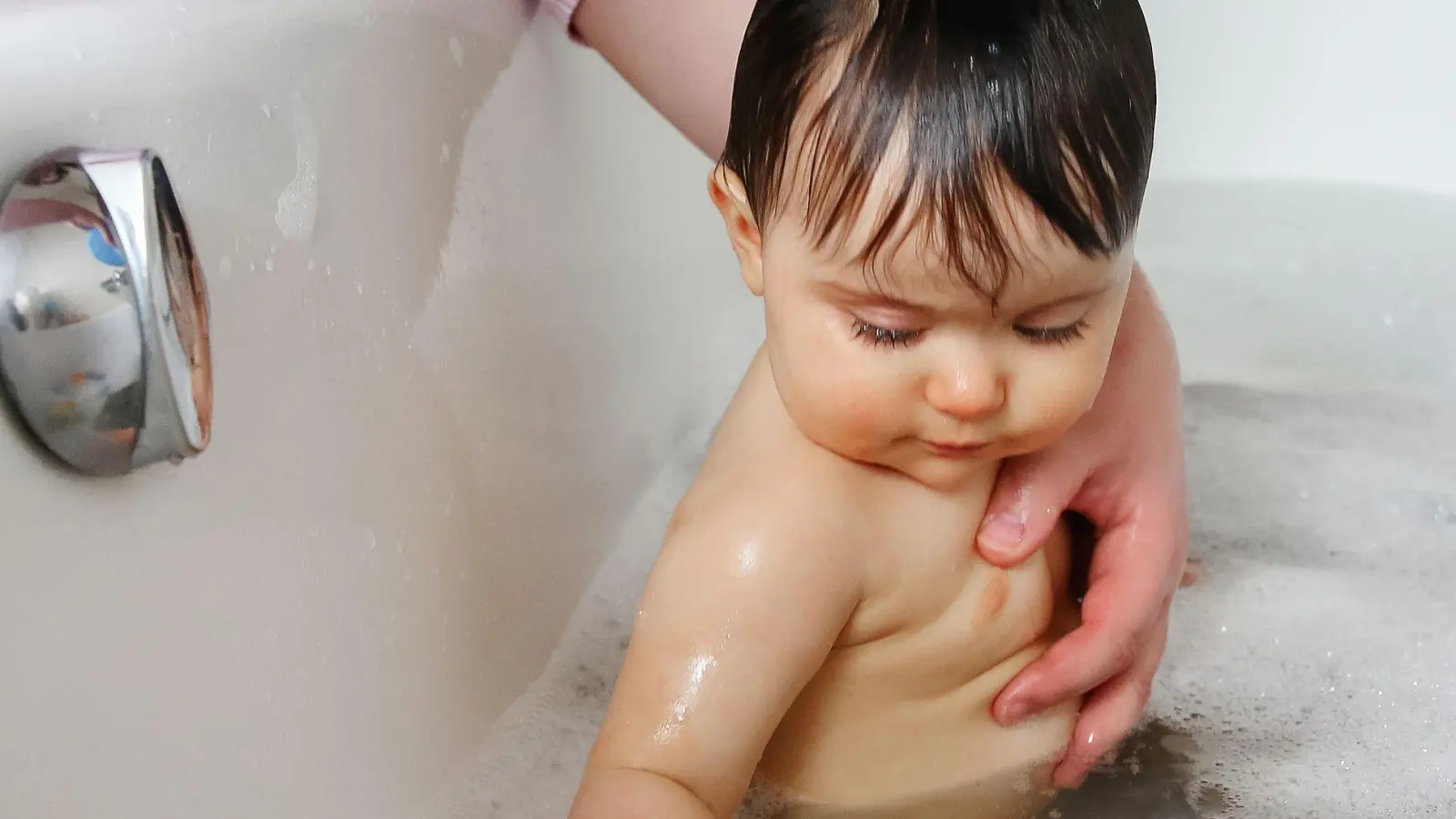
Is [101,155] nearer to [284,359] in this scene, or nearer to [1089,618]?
[284,359]

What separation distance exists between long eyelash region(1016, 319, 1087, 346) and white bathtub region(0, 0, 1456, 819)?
Result: 32 centimetres

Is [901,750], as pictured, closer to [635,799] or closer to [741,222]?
[635,799]

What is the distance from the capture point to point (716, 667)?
23.1 inches

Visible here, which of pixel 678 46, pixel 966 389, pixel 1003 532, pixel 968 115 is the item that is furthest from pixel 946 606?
pixel 678 46

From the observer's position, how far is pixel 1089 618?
2.30 ft

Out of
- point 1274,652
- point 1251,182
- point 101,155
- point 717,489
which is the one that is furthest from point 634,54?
point 1251,182

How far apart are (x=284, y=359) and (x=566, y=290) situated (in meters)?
0.31

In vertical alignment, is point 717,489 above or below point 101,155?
below

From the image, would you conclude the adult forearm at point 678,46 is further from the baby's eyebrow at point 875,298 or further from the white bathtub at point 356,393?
the baby's eyebrow at point 875,298

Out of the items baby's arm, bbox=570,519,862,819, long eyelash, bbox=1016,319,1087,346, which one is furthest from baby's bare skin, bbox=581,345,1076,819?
long eyelash, bbox=1016,319,1087,346

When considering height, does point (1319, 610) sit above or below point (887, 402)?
below

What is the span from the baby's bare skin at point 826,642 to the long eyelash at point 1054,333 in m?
0.11

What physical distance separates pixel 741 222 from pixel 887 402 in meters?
0.12

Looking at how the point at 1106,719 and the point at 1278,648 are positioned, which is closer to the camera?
the point at 1106,719
